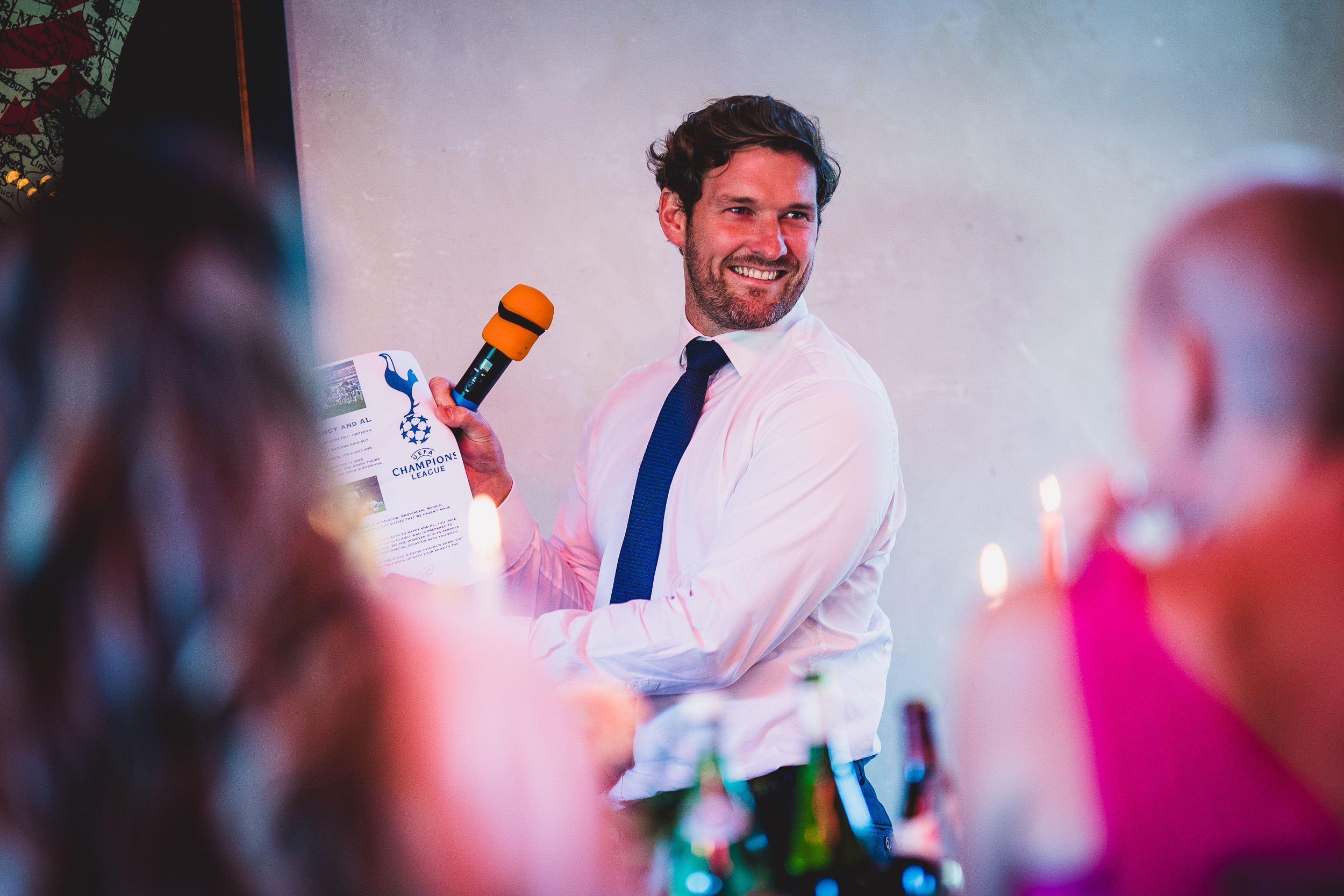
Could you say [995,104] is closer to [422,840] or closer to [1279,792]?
[1279,792]

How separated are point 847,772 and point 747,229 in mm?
894

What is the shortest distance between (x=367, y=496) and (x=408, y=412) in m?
0.13

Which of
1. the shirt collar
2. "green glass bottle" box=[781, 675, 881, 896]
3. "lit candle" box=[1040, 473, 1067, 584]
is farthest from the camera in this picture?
the shirt collar

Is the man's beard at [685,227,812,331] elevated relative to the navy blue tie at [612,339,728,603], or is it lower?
elevated

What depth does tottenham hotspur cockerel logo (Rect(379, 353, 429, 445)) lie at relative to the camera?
1252mm

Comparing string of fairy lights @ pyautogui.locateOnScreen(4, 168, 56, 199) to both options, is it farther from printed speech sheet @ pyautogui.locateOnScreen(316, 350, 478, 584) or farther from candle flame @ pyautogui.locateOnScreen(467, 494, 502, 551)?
candle flame @ pyautogui.locateOnScreen(467, 494, 502, 551)

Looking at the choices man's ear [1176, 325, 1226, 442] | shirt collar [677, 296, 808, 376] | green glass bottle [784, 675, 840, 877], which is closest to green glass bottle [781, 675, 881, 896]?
green glass bottle [784, 675, 840, 877]

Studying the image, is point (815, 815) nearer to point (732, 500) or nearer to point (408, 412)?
point (732, 500)

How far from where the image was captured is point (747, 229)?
1.61 meters

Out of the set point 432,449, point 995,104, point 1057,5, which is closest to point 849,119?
point 995,104

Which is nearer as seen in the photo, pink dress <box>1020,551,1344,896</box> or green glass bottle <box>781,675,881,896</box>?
pink dress <box>1020,551,1344,896</box>

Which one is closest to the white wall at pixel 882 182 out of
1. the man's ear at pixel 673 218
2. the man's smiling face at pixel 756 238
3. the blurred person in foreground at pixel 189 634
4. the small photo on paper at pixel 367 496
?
the man's ear at pixel 673 218

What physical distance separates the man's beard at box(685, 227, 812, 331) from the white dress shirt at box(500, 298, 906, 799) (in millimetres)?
24

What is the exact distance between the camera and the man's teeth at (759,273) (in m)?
1.58
